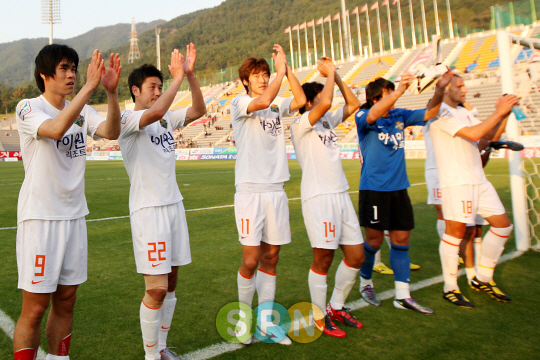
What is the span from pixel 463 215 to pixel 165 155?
2714 mm

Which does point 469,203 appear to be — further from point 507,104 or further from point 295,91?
point 295,91

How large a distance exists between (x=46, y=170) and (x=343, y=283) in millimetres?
2351

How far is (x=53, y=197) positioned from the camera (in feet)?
7.75

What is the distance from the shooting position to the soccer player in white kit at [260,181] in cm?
308

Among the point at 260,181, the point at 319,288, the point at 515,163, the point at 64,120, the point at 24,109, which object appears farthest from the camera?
the point at 515,163

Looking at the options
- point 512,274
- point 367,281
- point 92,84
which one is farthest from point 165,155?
point 512,274

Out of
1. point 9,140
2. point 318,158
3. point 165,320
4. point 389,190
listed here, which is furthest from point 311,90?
point 9,140

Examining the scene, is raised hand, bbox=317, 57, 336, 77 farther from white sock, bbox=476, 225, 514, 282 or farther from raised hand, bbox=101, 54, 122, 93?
white sock, bbox=476, 225, 514, 282

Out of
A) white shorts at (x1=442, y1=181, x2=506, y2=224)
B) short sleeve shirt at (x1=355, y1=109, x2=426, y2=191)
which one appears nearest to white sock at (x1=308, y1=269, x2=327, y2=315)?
short sleeve shirt at (x1=355, y1=109, x2=426, y2=191)

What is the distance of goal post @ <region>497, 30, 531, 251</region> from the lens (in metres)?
5.01

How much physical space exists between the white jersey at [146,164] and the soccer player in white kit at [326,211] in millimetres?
1081

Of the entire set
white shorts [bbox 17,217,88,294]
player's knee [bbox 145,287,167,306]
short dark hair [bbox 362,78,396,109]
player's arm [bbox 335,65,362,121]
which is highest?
short dark hair [bbox 362,78,396,109]

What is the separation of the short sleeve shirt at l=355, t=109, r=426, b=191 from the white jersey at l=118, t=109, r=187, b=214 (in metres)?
1.79

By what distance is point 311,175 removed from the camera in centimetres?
328
